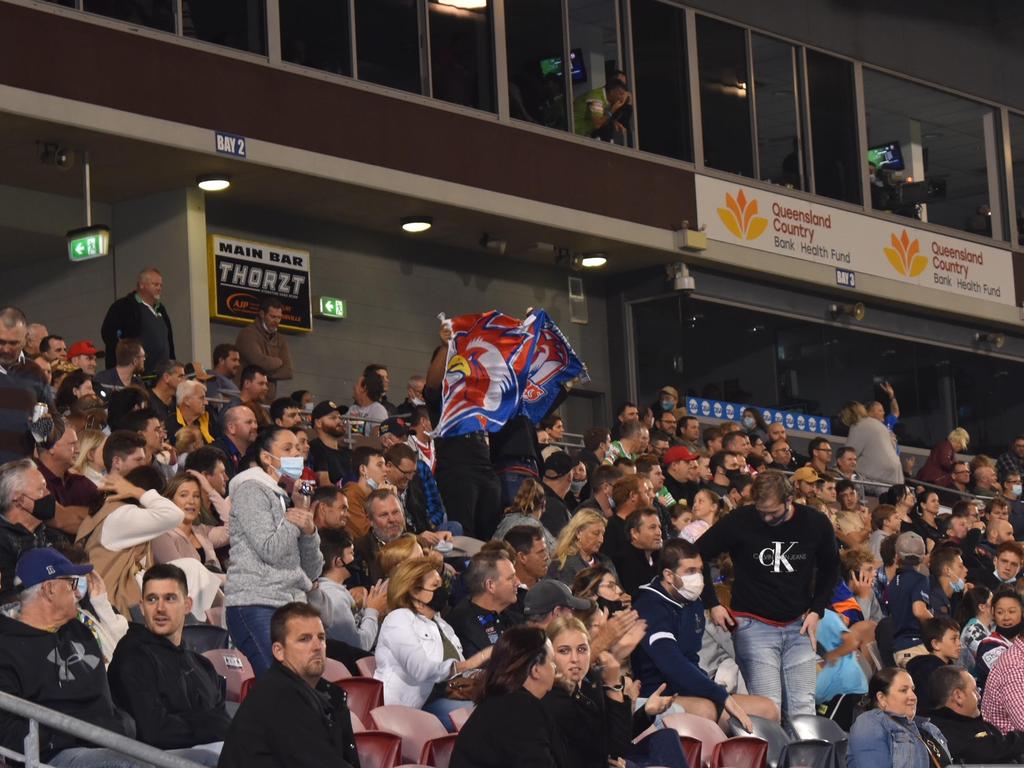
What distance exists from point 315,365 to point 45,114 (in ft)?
14.2

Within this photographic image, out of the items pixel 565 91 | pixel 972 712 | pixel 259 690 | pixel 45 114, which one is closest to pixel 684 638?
pixel 972 712

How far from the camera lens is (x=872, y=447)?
64.8ft

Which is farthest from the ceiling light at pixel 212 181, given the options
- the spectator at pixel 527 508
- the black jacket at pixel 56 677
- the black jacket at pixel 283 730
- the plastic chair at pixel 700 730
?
the black jacket at pixel 283 730

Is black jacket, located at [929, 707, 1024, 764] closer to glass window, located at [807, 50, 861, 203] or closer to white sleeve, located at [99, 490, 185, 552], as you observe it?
white sleeve, located at [99, 490, 185, 552]

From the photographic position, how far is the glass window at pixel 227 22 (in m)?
15.9

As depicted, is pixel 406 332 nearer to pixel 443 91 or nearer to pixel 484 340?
pixel 443 91

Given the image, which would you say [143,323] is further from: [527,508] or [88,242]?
[527,508]

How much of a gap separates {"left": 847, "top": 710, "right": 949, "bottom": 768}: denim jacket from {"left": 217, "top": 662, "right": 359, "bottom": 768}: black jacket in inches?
139

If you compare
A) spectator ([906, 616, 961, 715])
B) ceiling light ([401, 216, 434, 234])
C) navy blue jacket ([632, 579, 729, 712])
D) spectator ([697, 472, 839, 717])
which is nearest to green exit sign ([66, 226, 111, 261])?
ceiling light ([401, 216, 434, 234])

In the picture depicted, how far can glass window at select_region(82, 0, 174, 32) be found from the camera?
→ 15172 mm

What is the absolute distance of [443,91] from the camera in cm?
1816

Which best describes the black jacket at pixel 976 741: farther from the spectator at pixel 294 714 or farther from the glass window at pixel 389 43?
the glass window at pixel 389 43

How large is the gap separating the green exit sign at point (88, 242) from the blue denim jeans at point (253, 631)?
7061 millimetres

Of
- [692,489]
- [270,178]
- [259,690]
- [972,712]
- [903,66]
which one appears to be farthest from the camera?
[903,66]
